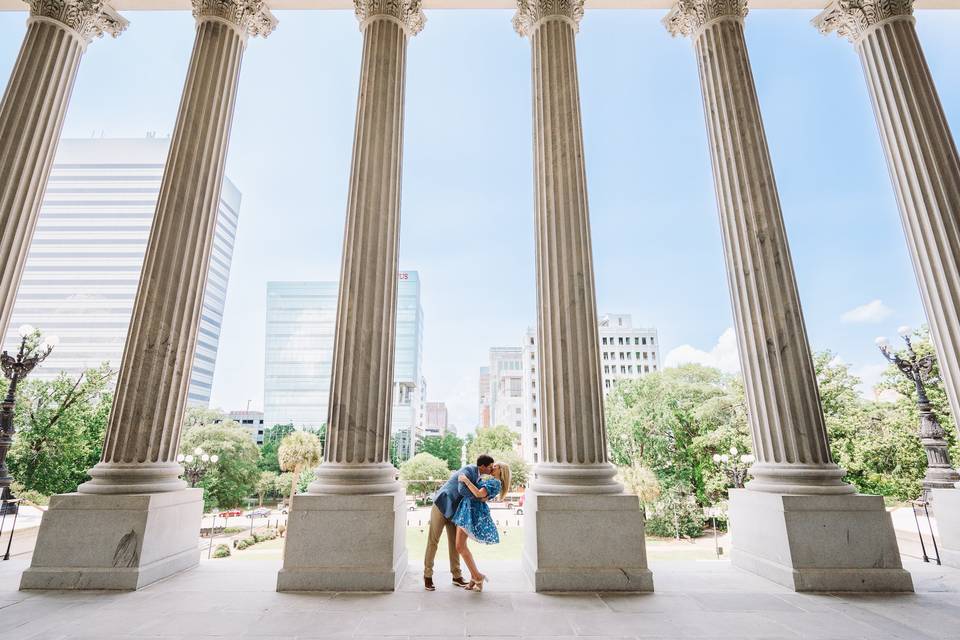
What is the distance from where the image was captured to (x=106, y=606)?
8609mm

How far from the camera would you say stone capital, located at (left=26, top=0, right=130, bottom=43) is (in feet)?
46.5

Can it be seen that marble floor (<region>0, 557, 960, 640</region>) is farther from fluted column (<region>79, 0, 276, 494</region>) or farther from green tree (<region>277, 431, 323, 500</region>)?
green tree (<region>277, 431, 323, 500</region>)

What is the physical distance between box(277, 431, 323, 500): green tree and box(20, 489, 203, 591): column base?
3778cm

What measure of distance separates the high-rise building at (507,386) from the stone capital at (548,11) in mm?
99652

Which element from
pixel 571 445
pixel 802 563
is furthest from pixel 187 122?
pixel 802 563

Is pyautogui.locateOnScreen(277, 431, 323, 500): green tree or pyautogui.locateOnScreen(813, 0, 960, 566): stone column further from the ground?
pyautogui.locateOnScreen(813, 0, 960, 566): stone column

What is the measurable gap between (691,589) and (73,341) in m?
181

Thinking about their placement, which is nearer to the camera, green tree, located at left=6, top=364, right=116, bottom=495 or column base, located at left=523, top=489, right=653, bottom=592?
column base, located at left=523, top=489, right=653, bottom=592

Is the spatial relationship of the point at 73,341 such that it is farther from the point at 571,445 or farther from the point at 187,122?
the point at 571,445

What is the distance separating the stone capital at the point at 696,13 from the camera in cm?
1426

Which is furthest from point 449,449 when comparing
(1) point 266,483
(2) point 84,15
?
(2) point 84,15

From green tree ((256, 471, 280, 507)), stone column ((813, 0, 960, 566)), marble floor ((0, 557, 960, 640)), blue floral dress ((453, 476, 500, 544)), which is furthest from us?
green tree ((256, 471, 280, 507))

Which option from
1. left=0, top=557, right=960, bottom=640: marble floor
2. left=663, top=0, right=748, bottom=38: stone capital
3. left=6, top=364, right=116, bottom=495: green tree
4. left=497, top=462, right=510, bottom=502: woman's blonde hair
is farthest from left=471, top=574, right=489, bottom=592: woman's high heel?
left=6, top=364, right=116, bottom=495: green tree

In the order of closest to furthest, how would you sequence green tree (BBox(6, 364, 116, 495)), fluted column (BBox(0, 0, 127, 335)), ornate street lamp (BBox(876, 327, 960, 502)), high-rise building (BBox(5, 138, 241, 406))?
fluted column (BBox(0, 0, 127, 335))
ornate street lamp (BBox(876, 327, 960, 502))
green tree (BBox(6, 364, 116, 495))
high-rise building (BBox(5, 138, 241, 406))
